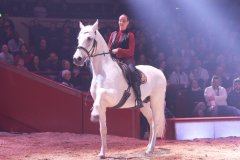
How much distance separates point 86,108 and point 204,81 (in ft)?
17.1

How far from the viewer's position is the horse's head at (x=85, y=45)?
754cm

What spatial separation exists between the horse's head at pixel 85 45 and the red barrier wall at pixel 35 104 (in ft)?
12.2

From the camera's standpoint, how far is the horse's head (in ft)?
24.7

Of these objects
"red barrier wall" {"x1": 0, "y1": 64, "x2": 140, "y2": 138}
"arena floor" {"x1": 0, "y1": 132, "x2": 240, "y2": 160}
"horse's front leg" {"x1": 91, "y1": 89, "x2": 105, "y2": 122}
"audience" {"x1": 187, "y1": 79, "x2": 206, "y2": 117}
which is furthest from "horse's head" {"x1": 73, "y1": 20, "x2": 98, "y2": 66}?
"audience" {"x1": 187, "y1": 79, "x2": 206, "y2": 117}

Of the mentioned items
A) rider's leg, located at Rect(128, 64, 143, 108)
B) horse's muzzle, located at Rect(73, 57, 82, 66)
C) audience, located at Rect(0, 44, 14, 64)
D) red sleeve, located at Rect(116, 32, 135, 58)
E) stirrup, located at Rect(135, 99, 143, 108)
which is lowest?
stirrup, located at Rect(135, 99, 143, 108)

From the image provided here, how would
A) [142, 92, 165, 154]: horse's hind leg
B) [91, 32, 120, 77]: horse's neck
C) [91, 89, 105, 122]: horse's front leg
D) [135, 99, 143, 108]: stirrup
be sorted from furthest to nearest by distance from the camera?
[142, 92, 165, 154]: horse's hind leg < [135, 99, 143, 108]: stirrup < [91, 32, 120, 77]: horse's neck < [91, 89, 105, 122]: horse's front leg

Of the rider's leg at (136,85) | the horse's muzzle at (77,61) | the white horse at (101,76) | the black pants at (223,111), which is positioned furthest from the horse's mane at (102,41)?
the black pants at (223,111)

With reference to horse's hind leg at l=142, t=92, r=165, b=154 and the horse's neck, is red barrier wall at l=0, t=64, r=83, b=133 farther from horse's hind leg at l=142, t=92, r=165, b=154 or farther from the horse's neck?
the horse's neck

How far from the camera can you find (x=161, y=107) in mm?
9344

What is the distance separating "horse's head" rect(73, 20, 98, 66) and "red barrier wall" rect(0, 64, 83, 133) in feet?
12.2

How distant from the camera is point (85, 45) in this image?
305 inches

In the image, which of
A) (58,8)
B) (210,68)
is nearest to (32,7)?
(58,8)

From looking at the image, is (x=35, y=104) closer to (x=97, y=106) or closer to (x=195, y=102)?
(x=97, y=106)

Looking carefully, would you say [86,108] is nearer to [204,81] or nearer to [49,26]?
[204,81]
